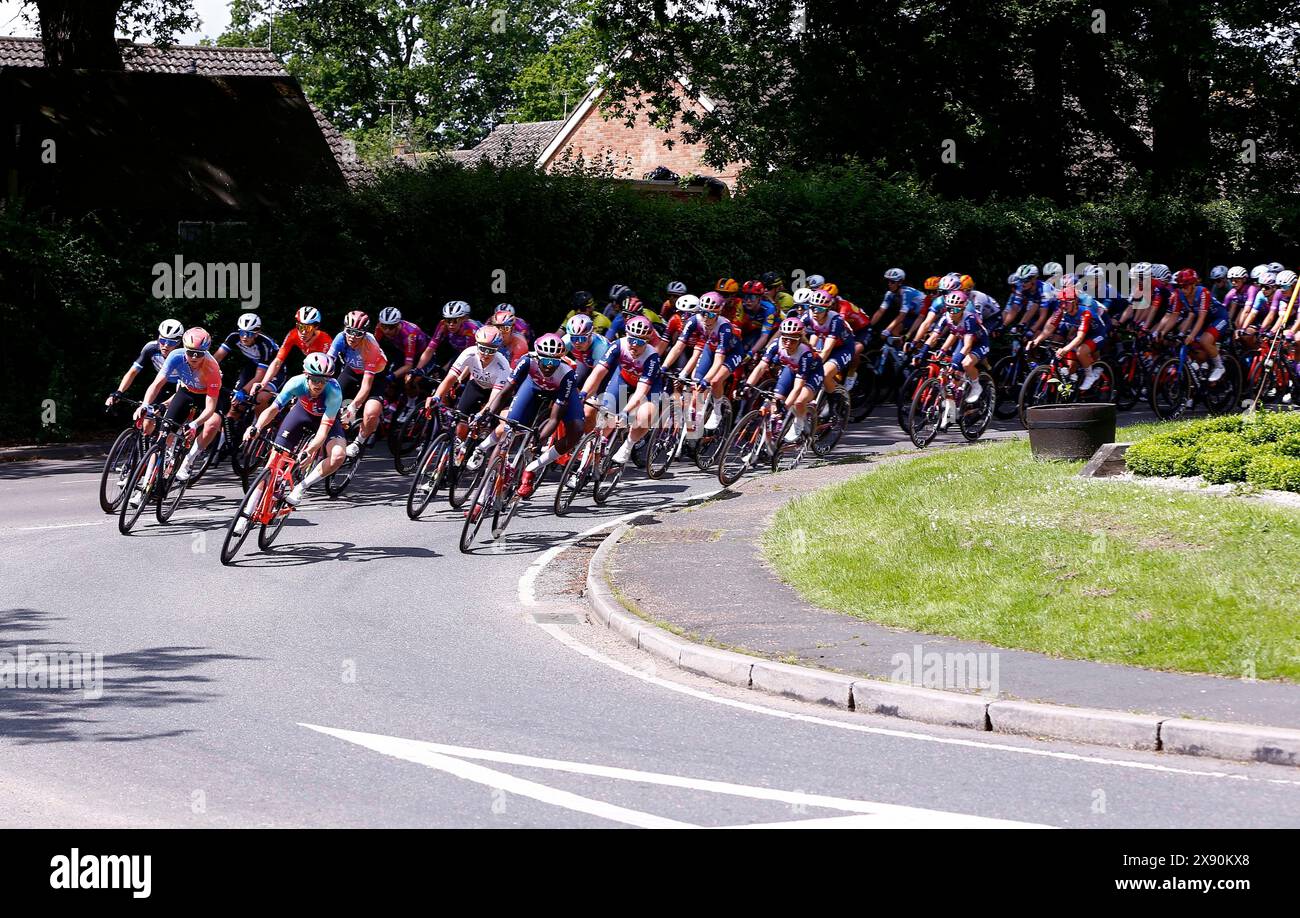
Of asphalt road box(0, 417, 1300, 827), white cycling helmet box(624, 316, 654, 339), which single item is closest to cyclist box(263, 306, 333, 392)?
white cycling helmet box(624, 316, 654, 339)

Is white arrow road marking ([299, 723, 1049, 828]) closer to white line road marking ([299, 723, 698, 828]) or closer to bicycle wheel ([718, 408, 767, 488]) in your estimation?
white line road marking ([299, 723, 698, 828])

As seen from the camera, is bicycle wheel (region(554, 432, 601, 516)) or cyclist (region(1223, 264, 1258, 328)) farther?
cyclist (region(1223, 264, 1258, 328))

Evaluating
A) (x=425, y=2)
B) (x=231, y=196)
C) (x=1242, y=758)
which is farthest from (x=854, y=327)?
(x=425, y=2)

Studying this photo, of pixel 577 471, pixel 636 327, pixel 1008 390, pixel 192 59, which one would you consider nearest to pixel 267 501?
pixel 577 471

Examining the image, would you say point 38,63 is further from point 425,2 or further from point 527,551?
point 425,2

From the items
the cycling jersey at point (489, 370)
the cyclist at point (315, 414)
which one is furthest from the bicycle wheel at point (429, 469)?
the cyclist at point (315, 414)

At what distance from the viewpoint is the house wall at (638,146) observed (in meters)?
52.3

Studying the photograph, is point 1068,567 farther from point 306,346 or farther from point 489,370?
point 306,346

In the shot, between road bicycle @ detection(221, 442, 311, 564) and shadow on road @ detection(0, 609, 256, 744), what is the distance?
108 inches

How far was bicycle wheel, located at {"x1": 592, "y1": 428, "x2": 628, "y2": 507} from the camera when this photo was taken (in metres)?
15.9

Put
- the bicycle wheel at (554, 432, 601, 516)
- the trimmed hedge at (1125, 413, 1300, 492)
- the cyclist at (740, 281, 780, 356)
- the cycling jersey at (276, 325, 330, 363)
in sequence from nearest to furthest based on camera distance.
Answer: the trimmed hedge at (1125, 413, 1300, 492), the bicycle wheel at (554, 432, 601, 516), the cycling jersey at (276, 325, 330, 363), the cyclist at (740, 281, 780, 356)

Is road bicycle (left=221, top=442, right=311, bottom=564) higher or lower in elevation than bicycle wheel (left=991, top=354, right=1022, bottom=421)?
lower

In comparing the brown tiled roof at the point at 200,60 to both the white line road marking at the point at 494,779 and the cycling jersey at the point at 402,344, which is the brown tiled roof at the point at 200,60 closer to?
the cycling jersey at the point at 402,344

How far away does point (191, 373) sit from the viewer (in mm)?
15164
